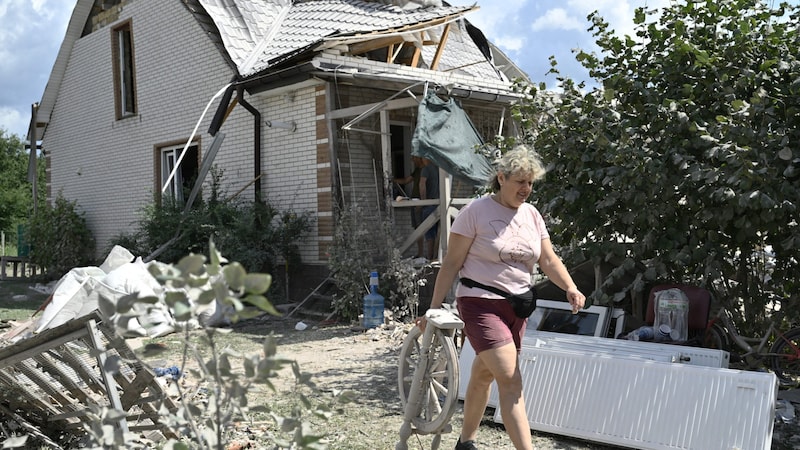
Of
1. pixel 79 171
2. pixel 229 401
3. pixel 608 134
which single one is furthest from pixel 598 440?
pixel 79 171

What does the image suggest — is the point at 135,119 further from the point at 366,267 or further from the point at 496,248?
the point at 496,248

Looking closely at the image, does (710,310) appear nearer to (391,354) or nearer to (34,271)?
(391,354)

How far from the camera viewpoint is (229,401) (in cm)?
172

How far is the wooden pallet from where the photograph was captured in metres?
3.14

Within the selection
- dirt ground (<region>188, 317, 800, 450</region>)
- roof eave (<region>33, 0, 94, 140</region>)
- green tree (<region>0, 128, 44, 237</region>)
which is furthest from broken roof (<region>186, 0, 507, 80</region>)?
green tree (<region>0, 128, 44, 237</region>)

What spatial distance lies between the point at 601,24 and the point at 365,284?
4.49 metres

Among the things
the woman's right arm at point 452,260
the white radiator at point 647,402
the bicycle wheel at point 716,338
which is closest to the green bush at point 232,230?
the white radiator at point 647,402

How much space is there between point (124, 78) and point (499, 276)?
13.5 metres

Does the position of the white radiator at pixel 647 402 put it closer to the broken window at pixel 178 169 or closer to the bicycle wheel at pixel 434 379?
the bicycle wheel at pixel 434 379

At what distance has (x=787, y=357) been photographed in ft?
17.8

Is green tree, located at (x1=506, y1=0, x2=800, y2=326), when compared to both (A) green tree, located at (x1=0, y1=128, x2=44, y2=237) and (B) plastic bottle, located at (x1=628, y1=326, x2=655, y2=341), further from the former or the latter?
(A) green tree, located at (x1=0, y1=128, x2=44, y2=237)

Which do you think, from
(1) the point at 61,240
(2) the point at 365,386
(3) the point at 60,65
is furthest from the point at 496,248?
(3) the point at 60,65

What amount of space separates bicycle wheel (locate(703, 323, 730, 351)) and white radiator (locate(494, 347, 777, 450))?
63.0 inches

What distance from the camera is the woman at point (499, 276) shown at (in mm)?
3502
